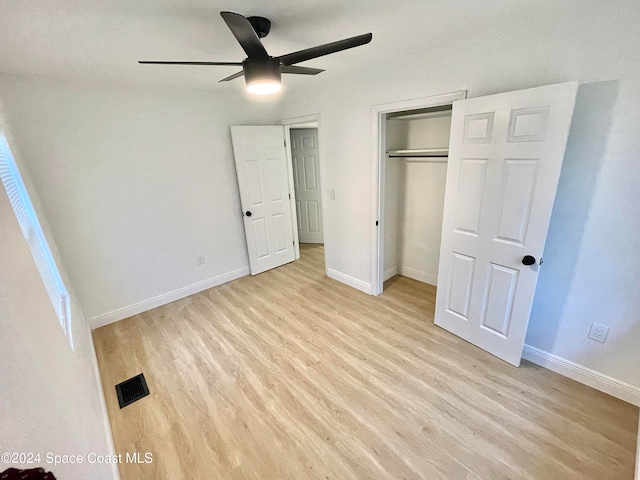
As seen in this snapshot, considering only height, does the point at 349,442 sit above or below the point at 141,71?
below

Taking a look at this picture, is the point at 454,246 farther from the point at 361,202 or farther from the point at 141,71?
the point at 141,71

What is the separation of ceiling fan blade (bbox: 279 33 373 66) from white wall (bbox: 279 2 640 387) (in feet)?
1.61

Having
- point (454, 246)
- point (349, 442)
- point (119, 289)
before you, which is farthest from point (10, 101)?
point (454, 246)

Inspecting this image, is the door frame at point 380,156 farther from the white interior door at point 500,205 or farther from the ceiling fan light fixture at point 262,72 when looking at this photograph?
the ceiling fan light fixture at point 262,72

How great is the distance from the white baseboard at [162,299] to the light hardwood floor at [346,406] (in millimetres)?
123

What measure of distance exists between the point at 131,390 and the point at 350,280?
2.31 metres

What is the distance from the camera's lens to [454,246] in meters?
2.30

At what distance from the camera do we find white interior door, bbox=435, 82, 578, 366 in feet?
5.54

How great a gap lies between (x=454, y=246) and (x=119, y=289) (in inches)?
129

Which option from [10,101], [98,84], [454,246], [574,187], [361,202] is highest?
[98,84]

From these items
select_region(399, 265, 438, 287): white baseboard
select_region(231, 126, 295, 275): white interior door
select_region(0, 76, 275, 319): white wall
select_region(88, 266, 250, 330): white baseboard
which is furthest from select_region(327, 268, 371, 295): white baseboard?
select_region(0, 76, 275, 319): white wall

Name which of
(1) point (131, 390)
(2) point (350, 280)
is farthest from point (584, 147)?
(1) point (131, 390)

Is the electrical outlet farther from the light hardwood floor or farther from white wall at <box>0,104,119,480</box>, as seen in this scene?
white wall at <box>0,104,119,480</box>

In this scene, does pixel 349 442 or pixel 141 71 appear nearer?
pixel 349 442
